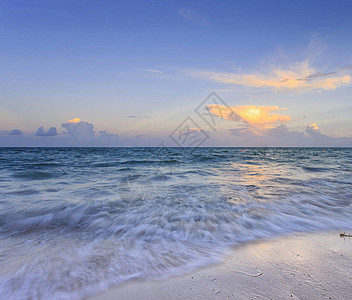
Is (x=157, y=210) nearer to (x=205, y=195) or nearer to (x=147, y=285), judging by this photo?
(x=205, y=195)

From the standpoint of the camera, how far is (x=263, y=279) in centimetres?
201

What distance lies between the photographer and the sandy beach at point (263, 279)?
5.98 ft

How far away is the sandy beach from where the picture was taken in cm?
182

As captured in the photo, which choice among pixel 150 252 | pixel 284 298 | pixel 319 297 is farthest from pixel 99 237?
pixel 319 297

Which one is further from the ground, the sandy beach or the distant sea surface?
the sandy beach

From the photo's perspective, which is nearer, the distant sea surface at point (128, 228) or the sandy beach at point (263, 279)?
the sandy beach at point (263, 279)

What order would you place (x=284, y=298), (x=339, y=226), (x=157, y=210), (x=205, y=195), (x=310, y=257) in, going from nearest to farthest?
(x=284, y=298)
(x=310, y=257)
(x=339, y=226)
(x=157, y=210)
(x=205, y=195)

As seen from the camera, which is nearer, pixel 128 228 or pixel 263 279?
pixel 263 279

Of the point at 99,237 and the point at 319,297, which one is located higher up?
the point at 319,297

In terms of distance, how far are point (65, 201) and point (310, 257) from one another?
208 inches

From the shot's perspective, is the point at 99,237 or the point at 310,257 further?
the point at 99,237

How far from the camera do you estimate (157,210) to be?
4.62m

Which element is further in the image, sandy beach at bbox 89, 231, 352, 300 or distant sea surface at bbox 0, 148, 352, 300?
distant sea surface at bbox 0, 148, 352, 300

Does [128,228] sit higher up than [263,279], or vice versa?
[263,279]
